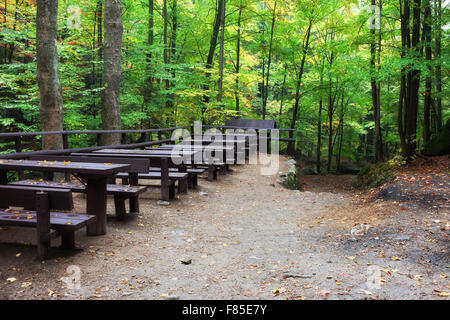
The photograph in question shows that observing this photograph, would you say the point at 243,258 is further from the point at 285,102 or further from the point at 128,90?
the point at 285,102

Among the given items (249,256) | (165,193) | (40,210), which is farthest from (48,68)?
(249,256)

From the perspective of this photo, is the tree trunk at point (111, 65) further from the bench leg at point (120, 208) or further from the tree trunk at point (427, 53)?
the tree trunk at point (427, 53)

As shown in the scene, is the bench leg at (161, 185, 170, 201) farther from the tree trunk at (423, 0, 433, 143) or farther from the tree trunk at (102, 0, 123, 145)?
the tree trunk at (423, 0, 433, 143)

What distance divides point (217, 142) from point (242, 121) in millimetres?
4103

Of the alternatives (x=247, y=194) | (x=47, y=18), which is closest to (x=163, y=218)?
(x=247, y=194)

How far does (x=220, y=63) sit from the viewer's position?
13977 mm

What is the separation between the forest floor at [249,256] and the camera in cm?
275

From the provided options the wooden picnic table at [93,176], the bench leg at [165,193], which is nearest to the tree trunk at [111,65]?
the bench leg at [165,193]

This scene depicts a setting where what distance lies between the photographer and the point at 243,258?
3.68 m

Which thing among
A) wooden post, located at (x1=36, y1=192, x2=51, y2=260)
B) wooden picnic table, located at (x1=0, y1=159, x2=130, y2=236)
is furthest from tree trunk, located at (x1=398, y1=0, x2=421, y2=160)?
wooden post, located at (x1=36, y1=192, x2=51, y2=260)

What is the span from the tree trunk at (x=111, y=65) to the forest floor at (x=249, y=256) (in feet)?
9.61

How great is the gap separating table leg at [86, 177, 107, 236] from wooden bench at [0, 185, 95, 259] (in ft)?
1.46

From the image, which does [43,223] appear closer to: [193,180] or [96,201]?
[96,201]

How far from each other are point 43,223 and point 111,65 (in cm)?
596
